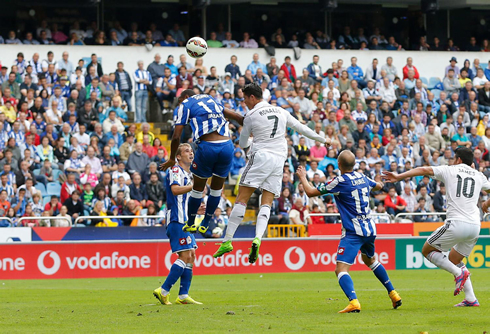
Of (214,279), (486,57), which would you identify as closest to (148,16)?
(486,57)

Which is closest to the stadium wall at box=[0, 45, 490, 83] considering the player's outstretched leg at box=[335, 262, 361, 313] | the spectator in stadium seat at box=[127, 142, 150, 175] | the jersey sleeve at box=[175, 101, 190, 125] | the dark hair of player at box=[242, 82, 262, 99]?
the spectator in stadium seat at box=[127, 142, 150, 175]

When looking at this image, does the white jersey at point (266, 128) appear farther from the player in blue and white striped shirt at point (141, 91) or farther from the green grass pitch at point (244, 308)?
the player in blue and white striped shirt at point (141, 91)

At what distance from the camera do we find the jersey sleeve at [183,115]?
1159cm

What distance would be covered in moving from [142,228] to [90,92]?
567 cm

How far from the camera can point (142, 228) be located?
21.4m

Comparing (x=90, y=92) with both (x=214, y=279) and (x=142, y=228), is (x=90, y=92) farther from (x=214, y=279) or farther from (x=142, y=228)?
(x=214, y=279)

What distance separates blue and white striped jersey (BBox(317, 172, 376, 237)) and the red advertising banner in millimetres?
8780

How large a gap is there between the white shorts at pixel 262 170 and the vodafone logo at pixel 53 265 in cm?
843

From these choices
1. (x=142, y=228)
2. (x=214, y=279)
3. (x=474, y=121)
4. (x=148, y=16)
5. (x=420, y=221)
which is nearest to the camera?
(x=214, y=279)

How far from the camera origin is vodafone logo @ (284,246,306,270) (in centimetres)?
2028

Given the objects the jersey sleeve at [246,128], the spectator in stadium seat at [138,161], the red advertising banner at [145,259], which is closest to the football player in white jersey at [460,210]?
the jersey sleeve at [246,128]

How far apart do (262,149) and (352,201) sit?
1499 millimetres

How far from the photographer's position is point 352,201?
1098cm

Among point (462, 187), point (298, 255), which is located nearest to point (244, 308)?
point (462, 187)
